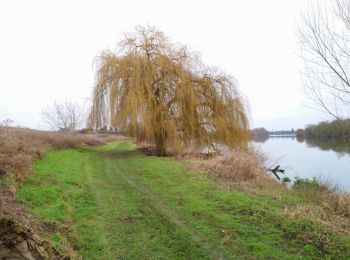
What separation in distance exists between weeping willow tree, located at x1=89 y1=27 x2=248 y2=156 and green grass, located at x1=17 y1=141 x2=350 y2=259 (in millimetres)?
9451

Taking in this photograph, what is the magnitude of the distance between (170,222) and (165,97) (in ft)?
47.2

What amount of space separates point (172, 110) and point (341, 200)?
1356 cm

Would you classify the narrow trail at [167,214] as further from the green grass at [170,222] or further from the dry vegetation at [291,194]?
the dry vegetation at [291,194]

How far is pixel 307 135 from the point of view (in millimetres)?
70625

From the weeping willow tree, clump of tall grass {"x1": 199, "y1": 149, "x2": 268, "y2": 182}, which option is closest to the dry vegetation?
clump of tall grass {"x1": 199, "y1": 149, "x2": 268, "y2": 182}

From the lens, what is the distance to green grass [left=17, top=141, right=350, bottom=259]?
4.86 metres

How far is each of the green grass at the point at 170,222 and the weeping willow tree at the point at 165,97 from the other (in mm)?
9451

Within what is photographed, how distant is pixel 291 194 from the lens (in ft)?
28.8

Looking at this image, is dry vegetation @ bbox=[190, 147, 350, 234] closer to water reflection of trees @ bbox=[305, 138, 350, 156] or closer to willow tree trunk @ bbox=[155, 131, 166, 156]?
willow tree trunk @ bbox=[155, 131, 166, 156]

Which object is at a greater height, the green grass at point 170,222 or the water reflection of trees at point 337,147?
the water reflection of trees at point 337,147

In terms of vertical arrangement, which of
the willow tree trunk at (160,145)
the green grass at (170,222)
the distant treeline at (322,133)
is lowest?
the green grass at (170,222)

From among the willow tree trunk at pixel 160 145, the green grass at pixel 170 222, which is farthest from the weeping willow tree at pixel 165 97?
the green grass at pixel 170 222

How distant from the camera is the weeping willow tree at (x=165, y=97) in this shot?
1908cm

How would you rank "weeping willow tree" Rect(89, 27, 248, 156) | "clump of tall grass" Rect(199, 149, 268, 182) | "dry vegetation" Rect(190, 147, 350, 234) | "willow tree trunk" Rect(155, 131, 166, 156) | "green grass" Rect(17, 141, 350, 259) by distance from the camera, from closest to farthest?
1. "green grass" Rect(17, 141, 350, 259)
2. "dry vegetation" Rect(190, 147, 350, 234)
3. "clump of tall grass" Rect(199, 149, 268, 182)
4. "weeping willow tree" Rect(89, 27, 248, 156)
5. "willow tree trunk" Rect(155, 131, 166, 156)
